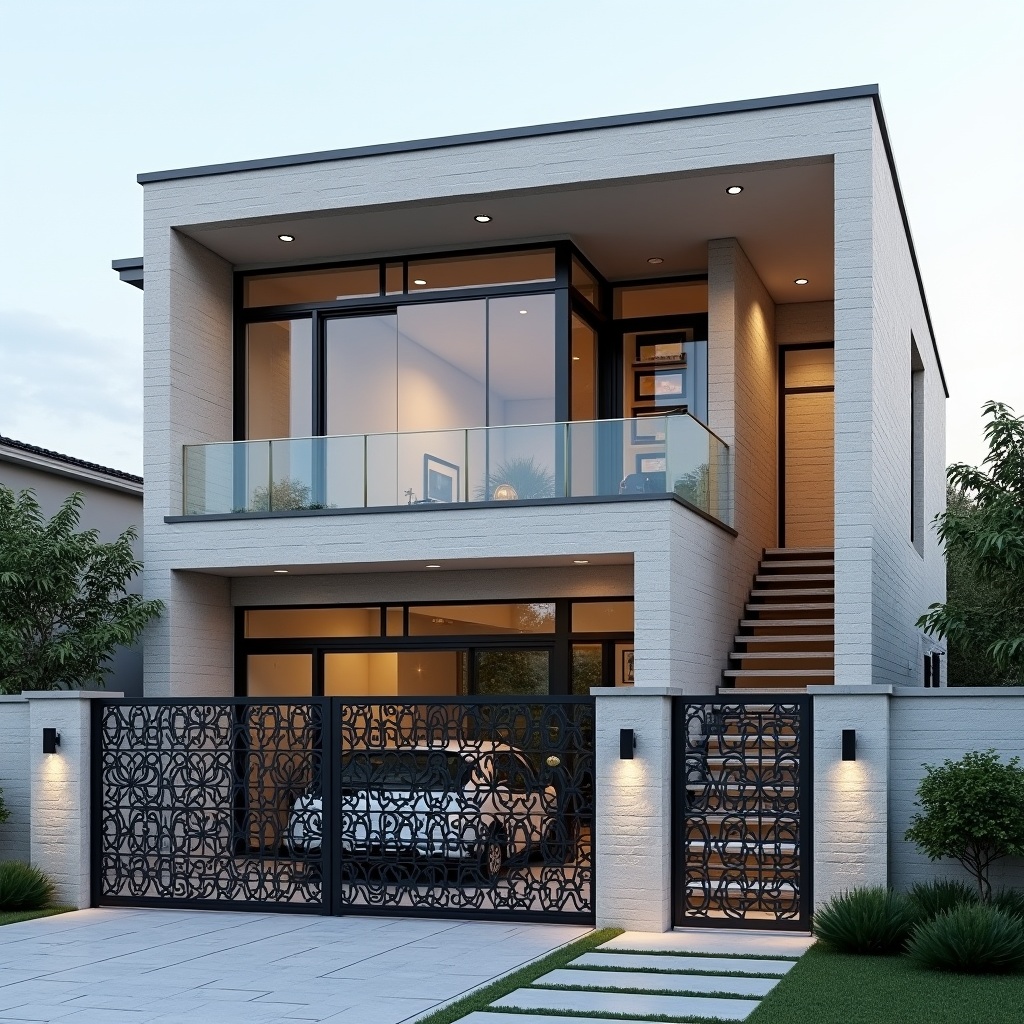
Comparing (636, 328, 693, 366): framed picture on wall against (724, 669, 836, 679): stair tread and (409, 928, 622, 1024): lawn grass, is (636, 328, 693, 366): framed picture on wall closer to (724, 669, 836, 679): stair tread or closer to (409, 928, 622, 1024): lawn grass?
(724, 669, 836, 679): stair tread

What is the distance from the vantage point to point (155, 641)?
16.0 m

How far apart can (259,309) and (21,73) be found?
489 inches

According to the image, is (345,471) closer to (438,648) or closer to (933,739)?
(438,648)

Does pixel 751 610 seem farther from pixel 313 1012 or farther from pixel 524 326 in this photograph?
pixel 313 1012

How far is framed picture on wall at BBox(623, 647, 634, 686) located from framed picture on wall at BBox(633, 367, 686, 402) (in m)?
3.68

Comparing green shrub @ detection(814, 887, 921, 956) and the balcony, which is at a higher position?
the balcony

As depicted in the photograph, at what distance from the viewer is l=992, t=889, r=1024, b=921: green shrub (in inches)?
381

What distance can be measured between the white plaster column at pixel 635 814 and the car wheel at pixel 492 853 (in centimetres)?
88

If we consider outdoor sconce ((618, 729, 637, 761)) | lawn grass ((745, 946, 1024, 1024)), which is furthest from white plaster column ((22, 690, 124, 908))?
lawn grass ((745, 946, 1024, 1024))

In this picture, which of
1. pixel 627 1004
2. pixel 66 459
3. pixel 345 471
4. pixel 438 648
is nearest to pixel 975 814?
pixel 627 1004

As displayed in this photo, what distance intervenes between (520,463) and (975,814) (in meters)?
6.97

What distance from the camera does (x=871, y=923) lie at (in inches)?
373

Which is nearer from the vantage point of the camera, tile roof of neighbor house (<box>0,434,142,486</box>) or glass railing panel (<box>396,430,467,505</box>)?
glass railing panel (<box>396,430,467,505</box>)

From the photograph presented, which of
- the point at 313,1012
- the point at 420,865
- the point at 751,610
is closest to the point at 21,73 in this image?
the point at 751,610
